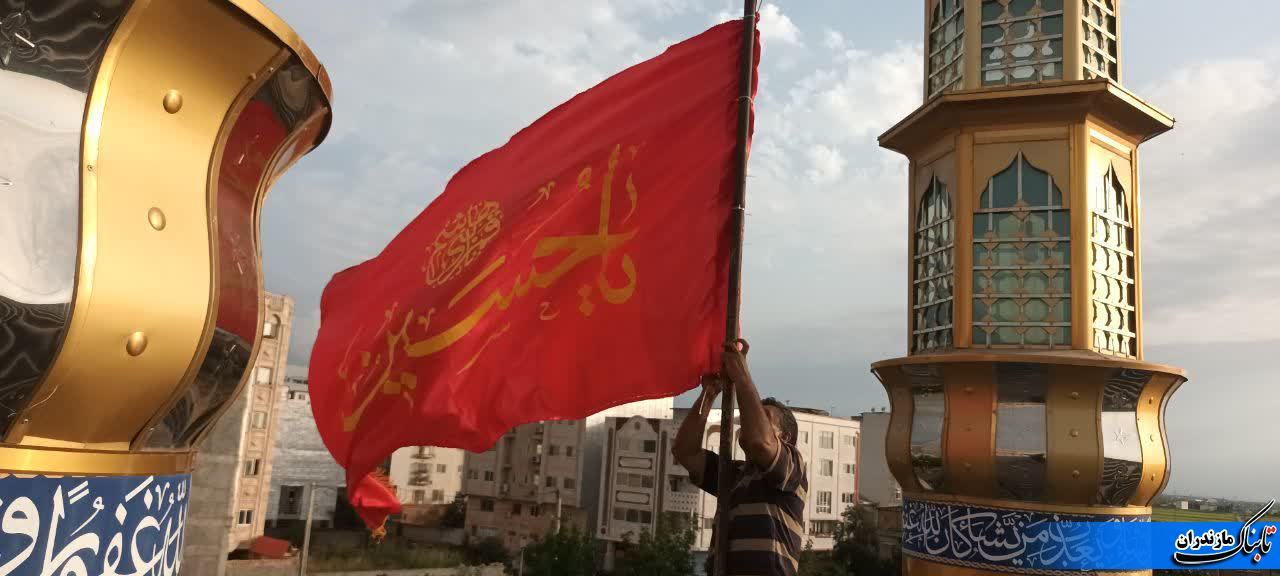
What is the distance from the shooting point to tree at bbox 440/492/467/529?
4625 cm

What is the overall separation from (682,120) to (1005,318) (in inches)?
129

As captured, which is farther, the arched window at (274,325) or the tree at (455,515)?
the tree at (455,515)

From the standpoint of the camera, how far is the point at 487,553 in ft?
135

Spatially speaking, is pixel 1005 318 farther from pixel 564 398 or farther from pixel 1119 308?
pixel 564 398

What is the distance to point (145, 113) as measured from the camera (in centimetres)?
194

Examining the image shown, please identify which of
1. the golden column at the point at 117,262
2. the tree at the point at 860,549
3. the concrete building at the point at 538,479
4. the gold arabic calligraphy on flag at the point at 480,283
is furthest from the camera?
the concrete building at the point at 538,479

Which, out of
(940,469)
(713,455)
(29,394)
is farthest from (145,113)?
(940,469)

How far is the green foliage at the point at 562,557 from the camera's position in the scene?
1266 inches

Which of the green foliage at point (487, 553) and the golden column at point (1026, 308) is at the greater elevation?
the golden column at point (1026, 308)

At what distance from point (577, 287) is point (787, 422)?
3.38ft

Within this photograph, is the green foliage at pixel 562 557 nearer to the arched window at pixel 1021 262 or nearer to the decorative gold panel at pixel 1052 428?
the decorative gold panel at pixel 1052 428

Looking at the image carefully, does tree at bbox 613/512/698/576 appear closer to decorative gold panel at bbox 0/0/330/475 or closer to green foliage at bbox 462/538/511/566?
green foliage at bbox 462/538/511/566

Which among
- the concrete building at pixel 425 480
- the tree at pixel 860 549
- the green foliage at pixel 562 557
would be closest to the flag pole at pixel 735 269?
the tree at pixel 860 549

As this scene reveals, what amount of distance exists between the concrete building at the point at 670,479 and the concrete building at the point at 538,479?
1.31 m
